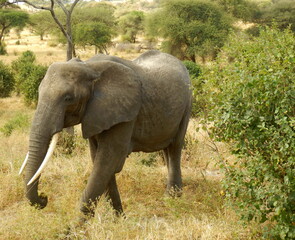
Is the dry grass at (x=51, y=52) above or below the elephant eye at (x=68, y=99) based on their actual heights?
below

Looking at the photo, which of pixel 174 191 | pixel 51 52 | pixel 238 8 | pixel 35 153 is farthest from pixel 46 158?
pixel 51 52

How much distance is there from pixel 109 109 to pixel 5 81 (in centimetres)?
1476

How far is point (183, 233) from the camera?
4027 millimetres

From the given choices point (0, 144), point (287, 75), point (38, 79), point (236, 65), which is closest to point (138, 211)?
point (236, 65)

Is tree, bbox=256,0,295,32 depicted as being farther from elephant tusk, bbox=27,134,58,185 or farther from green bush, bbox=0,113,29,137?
elephant tusk, bbox=27,134,58,185

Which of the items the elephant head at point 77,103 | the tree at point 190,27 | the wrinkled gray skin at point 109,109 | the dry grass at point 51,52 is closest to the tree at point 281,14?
the tree at point 190,27

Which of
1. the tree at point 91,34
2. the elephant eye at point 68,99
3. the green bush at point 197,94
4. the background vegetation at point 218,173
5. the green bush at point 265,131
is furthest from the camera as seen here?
the tree at point 91,34

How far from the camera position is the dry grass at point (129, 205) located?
4.10 m

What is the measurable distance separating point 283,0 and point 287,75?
108 ft

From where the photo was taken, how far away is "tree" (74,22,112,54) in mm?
27453

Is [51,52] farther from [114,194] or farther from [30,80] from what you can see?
[114,194]

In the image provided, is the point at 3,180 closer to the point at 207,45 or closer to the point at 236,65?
the point at 236,65

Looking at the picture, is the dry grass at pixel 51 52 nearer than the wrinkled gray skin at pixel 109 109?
No

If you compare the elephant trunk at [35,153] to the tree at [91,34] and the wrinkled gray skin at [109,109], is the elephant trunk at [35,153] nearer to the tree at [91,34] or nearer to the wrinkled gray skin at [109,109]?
the wrinkled gray skin at [109,109]
